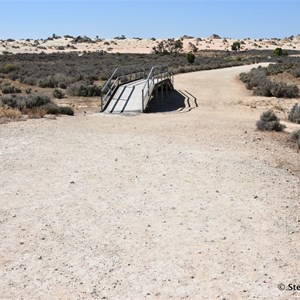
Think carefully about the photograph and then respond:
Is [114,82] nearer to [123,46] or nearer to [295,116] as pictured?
[295,116]

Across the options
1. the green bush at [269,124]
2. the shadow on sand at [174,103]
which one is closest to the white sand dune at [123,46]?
the shadow on sand at [174,103]

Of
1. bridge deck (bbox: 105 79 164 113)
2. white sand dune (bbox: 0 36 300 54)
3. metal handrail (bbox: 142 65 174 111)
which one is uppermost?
metal handrail (bbox: 142 65 174 111)

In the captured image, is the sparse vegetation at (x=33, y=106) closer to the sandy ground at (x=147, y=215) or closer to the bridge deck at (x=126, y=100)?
the bridge deck at (x=126, y=100)

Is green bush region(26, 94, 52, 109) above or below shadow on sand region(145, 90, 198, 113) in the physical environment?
above

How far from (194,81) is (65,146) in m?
23.0

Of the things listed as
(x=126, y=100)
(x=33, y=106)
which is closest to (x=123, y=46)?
(x=126, y=100)

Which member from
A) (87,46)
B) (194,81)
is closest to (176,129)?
(194,81)

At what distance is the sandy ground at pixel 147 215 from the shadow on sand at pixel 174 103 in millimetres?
6885

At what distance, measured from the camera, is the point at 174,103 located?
76.2 feet

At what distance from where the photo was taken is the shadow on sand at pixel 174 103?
68.4 ft

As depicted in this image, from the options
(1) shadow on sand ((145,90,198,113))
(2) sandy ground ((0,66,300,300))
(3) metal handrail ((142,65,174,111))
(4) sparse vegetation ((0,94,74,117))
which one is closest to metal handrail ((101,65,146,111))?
(3) metal handrail ((142,65,174,111))

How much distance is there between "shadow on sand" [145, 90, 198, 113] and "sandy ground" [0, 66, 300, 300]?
22.6ft

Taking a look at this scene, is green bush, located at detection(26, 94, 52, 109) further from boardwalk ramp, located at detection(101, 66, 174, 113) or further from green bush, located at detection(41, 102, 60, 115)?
boardwalk ramp, located at detection(101, 66, 174, 113)

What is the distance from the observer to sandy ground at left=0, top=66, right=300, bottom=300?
5.45m
